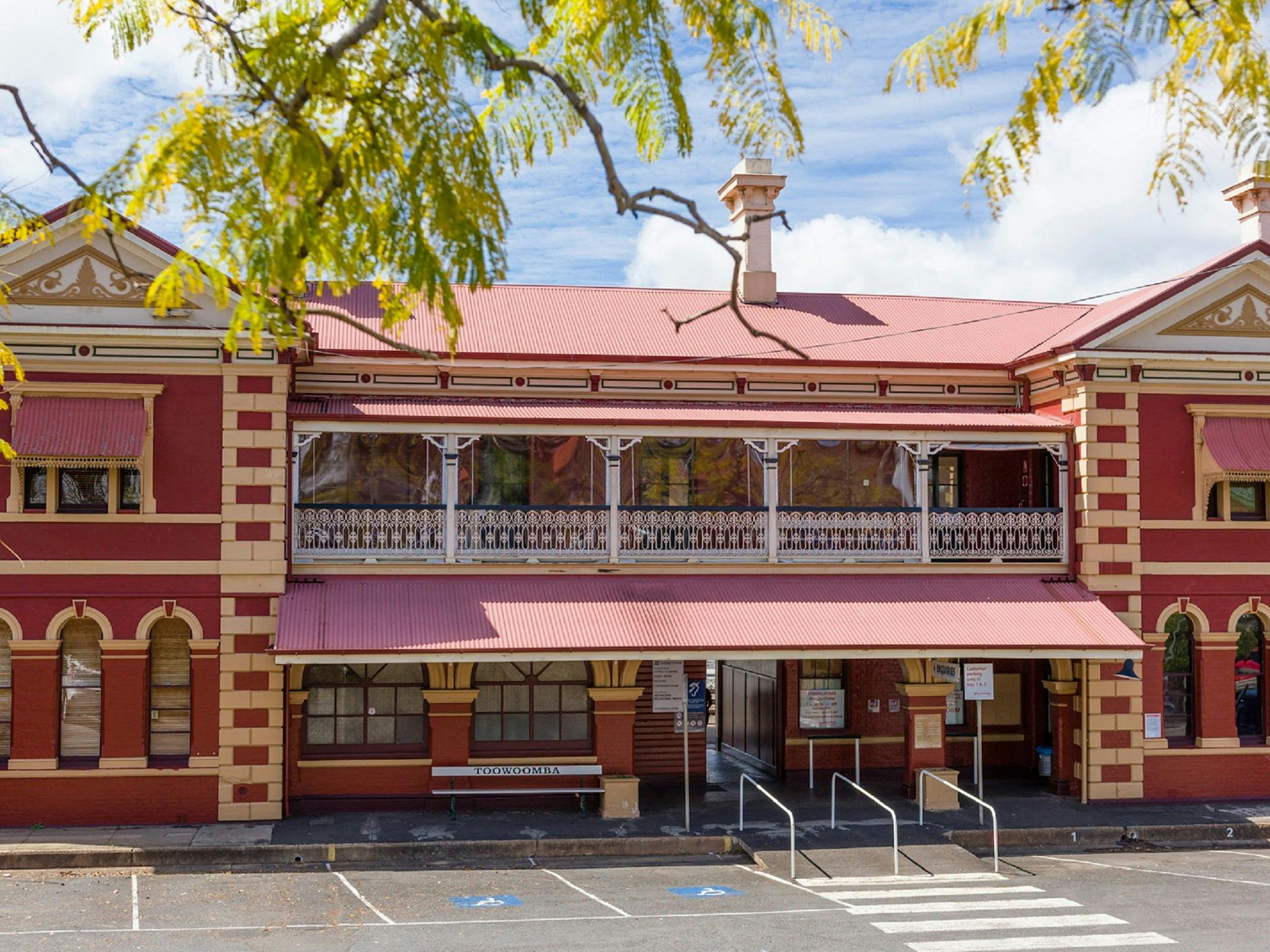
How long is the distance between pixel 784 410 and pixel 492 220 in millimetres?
16175

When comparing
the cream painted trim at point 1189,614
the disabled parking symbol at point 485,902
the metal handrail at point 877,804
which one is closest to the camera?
the disabled parking symbol at point 485,902

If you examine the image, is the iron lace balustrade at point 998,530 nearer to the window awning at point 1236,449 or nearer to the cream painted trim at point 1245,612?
the window awning at point 1236,449

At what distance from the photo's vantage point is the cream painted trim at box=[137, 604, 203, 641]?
18.0 metres

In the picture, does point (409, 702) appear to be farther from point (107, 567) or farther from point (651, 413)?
point (651, 413)

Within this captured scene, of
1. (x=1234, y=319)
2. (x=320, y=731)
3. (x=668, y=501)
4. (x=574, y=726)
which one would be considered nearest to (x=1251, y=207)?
(x=1234, y=319)

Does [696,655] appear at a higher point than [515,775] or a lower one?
higher

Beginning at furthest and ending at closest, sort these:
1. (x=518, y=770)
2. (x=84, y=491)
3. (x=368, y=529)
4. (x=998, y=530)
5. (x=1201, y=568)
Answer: (x=998, y=530), (x=1201, y=568), (x=368, y=529), (x=518, y=770), (x=84, y=491)

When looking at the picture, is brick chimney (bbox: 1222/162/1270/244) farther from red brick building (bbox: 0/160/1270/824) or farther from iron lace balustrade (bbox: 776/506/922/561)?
iron lace balustrade (bbox: 776/506/922/561)

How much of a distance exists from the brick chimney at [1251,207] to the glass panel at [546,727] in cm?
1587

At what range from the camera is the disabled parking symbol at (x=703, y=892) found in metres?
14.7

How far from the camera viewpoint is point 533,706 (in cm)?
1992

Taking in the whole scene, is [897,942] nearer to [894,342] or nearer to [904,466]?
[904,466]

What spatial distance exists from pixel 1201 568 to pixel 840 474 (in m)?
5.69

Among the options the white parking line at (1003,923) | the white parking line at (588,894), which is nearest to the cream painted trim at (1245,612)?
the white parking line at (1003,923)
